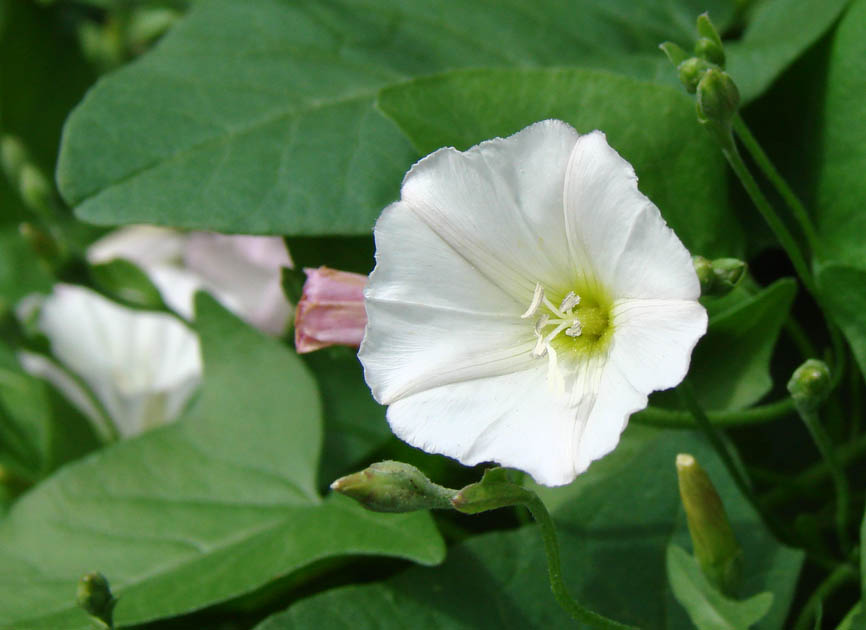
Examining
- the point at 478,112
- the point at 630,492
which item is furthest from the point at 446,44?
the point at 630,492

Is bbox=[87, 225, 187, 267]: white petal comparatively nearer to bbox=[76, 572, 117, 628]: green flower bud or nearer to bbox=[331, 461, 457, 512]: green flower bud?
bbox=[76, 572, 117, 628]: green flower bud

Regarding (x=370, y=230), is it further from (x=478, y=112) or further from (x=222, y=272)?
(x=222, y=272)

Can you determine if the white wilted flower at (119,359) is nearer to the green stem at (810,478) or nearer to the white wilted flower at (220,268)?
the white wilted flower at (220,268)

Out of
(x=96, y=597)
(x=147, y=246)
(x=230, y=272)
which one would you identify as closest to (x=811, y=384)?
(x=96, y=597)

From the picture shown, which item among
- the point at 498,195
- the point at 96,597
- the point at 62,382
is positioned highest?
the point at 498,195

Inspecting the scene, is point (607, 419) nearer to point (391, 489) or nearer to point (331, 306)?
point (391, 489)

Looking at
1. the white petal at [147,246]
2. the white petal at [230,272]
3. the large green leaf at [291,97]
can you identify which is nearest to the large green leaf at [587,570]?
the large green leaf at [291,97]
